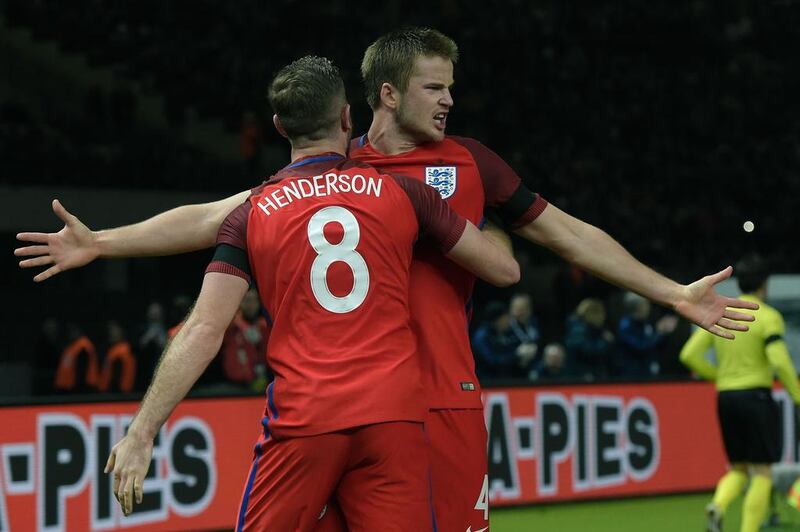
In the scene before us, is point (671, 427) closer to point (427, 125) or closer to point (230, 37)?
point (427, 125)

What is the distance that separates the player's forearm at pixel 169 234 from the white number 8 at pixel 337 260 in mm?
359

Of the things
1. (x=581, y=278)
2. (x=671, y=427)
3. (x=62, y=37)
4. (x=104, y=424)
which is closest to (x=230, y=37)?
(x=62, y=37)

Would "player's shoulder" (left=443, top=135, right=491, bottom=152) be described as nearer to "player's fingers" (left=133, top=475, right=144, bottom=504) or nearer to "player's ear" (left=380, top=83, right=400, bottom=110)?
"player's ear" (left=380, top=83, right=400, bottom=110)

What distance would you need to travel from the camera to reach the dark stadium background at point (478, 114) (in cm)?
1705

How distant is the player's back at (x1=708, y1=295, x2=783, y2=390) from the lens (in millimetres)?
→ 8562

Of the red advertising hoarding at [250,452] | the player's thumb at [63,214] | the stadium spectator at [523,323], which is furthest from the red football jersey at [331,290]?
the stadium spectator at [523,323]

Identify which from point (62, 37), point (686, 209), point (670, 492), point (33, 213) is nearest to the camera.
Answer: point (670, 492)

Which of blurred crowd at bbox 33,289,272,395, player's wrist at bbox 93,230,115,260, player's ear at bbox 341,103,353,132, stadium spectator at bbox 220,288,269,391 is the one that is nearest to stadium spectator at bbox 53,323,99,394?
blurred crowd at bbox 33,289,272,395

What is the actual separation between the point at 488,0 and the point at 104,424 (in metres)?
15.4

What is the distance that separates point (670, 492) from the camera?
11727 millimetres

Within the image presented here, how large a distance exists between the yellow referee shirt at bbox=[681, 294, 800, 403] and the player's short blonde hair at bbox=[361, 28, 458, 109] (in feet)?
15.7

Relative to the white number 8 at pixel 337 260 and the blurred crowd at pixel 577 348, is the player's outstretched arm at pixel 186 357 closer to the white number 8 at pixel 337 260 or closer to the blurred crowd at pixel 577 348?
the white number 8 at pixel 337 260

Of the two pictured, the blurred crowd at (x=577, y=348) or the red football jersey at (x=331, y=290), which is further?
the blurred crowd at (x=577, y=348)

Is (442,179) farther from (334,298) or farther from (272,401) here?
(272,401)
